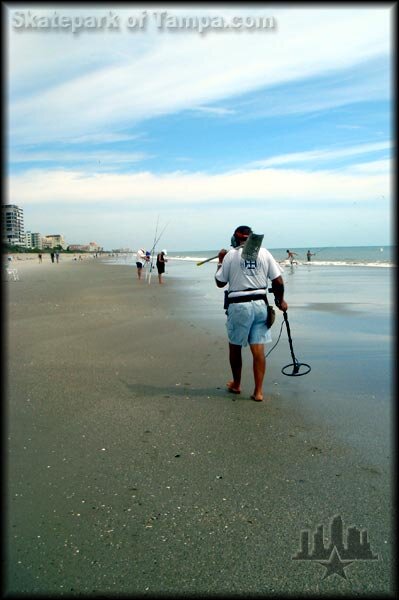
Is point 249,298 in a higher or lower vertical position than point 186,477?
higher

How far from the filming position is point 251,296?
510 centimetres

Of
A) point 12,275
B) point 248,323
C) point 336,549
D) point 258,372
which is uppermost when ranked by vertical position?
point 12,275

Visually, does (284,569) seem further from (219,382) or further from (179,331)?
(179,331)

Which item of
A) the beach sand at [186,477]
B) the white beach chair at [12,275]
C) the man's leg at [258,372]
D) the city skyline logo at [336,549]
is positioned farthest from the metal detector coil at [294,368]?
the white beach chair at [12,275]

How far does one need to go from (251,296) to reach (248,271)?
274mm

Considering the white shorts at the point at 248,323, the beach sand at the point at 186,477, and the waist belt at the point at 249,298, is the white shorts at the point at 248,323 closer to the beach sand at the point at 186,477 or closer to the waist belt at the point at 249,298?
the waist belt at the point at 249,298

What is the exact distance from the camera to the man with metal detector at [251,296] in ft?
16.6

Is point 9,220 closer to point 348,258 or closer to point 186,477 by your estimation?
point 186,477

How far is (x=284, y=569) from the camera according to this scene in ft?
8.02

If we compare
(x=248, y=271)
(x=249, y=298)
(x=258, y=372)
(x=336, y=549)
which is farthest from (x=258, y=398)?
(x=336, y=549)

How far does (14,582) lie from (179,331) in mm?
6879

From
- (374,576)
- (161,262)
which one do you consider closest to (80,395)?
(374,576)

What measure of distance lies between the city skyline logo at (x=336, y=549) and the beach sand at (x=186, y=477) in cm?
4

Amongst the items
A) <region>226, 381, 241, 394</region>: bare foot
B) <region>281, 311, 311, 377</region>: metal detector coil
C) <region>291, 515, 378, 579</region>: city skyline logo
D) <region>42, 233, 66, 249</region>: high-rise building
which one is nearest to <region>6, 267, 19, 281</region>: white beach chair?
<region>281, 311, 311, 377</region>: metal detector coil
